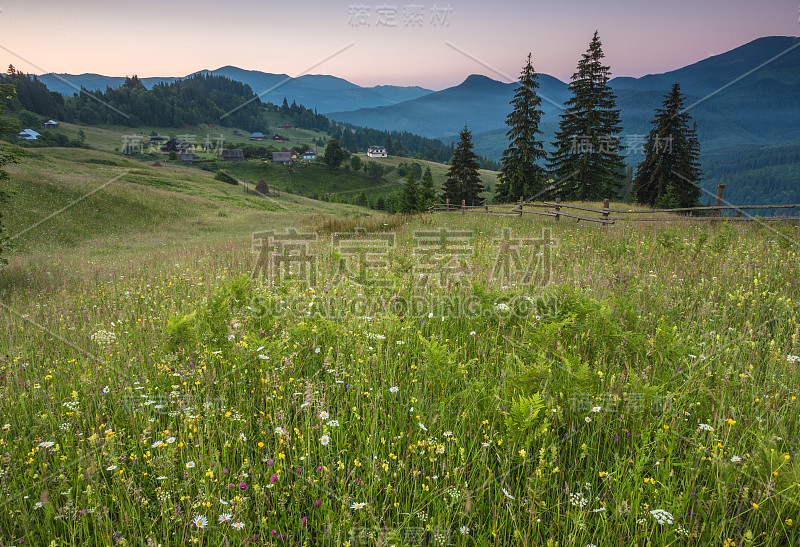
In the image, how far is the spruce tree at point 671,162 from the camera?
1500 inches

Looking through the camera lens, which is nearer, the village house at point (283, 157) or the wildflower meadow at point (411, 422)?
the wildflower meadow at point (411, 422)

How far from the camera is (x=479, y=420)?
2.89 metres

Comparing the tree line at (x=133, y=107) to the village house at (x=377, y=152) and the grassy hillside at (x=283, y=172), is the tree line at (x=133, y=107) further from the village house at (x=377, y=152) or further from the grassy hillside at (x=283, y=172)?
the village house at (x=377, y=152)

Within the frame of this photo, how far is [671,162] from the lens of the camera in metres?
39.3

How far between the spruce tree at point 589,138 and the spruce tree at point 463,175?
1062 centimetres

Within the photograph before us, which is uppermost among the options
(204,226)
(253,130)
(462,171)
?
(253,130)

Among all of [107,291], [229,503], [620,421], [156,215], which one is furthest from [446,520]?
[156,215]

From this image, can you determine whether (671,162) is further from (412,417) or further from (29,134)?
(29,134)

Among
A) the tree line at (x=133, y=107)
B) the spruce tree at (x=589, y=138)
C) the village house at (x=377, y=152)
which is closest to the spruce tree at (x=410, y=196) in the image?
the spruce tree at (x=589, y=138)

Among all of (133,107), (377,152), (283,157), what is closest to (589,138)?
(283,157)

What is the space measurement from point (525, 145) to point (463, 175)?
9.89m

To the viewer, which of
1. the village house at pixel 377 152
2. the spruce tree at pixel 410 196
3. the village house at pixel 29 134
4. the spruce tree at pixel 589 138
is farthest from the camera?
the village house at pixel 377 152

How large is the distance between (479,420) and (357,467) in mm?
1019

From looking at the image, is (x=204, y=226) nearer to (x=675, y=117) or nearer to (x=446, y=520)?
(x=446, y=520)
